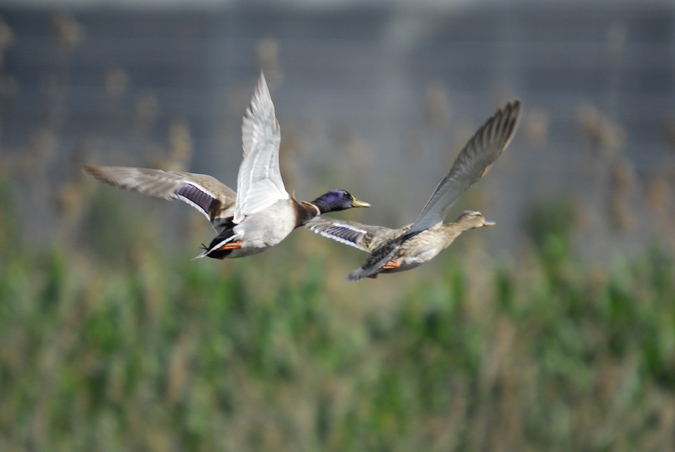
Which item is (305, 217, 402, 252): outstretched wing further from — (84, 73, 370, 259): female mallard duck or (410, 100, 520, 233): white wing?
(410, 100, 520, 233): white wing

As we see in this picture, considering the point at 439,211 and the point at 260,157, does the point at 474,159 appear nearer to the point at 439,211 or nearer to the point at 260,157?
the point at 439,211

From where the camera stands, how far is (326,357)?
7023 mm

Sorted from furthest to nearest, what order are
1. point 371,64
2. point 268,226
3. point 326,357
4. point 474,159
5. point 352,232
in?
1. point 371,64
2. point 326,357
3. point 352,232
4. point 474,159
5. point 268,226

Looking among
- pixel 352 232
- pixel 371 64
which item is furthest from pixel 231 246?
pixel 371 64

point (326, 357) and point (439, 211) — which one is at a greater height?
point (439, 211)

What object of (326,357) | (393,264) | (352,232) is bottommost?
(326,357)

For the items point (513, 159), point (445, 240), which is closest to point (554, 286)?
point (513, 159)

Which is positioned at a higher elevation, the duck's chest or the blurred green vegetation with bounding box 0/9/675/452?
the duck's chest

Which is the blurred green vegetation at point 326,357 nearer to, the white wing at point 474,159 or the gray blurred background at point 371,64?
the white wing at point 474,159

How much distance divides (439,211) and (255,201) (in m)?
0.49

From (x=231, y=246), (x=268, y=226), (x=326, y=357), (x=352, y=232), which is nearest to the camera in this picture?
(x=231, y=246)

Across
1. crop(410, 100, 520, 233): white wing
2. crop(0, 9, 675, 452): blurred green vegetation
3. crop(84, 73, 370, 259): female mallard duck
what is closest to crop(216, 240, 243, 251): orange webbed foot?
crop(84, 73, 370, 259): female mallard duck

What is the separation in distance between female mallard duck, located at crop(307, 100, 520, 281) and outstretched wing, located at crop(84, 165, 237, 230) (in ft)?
1.02

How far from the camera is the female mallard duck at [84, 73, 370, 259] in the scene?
195cm
